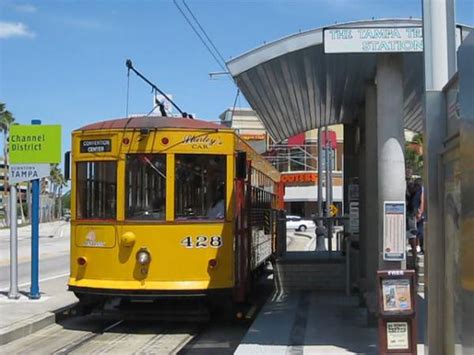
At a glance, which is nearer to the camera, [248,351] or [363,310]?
[248,351]

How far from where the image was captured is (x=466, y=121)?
4594mm

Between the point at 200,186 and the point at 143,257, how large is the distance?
129 cm

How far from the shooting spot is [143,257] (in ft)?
33.0

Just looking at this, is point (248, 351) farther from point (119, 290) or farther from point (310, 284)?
point (310, 284)

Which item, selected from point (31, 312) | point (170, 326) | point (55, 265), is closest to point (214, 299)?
→ point (170, 326)

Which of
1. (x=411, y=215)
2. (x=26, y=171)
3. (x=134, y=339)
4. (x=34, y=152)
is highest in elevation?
(x=34, y=152)

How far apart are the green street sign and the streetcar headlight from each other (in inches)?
139

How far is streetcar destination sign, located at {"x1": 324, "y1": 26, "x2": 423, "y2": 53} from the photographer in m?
8.13

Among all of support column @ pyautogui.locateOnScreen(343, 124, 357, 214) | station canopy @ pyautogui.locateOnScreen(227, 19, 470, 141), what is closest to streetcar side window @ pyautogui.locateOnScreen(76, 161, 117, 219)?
station canopy @ pyautogui.locateOnScreen(227, 19, 470, 141)

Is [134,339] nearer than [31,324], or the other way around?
[134,339]

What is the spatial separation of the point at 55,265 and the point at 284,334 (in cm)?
1464

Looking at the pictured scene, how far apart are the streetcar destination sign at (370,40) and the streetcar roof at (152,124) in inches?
110

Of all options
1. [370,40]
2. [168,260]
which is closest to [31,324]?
[168,260]

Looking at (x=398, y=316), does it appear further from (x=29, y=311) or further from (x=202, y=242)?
(x=29, y=311)
